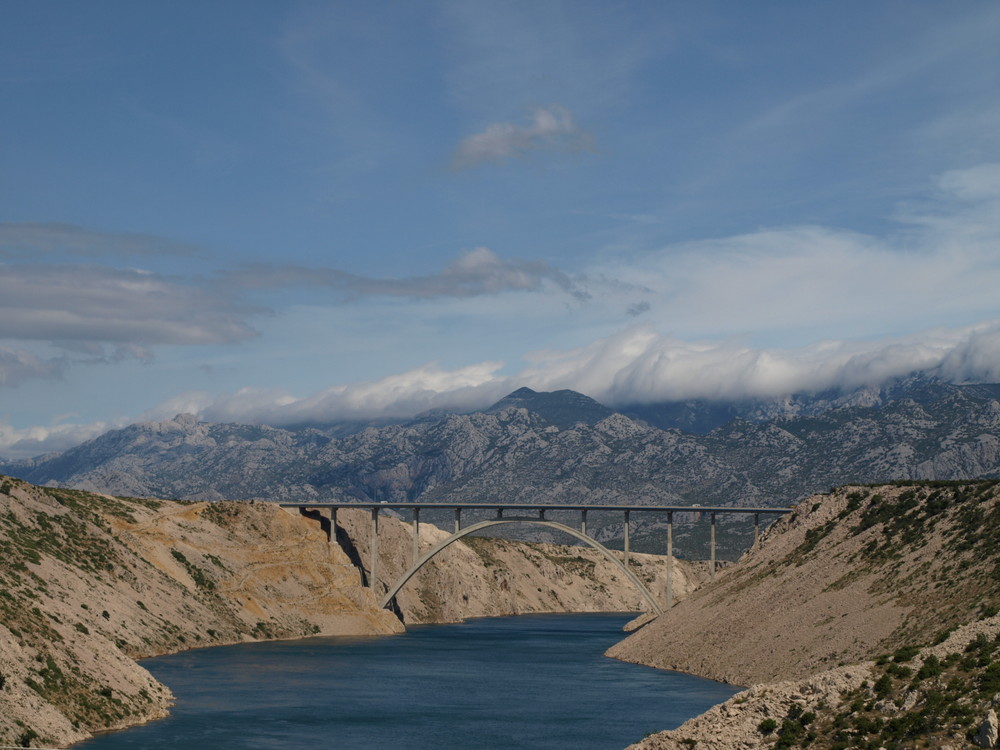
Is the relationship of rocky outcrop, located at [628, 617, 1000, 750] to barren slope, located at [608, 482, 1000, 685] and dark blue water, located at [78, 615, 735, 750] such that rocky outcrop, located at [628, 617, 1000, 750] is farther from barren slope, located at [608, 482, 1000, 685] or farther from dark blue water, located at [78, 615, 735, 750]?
barren slope, located at [608, 482, 1000, 685]

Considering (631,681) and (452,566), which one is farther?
(452,566)

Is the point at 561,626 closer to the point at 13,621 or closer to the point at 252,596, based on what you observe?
the point at 252,596

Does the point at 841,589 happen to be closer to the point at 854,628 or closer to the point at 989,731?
the point at 854,628

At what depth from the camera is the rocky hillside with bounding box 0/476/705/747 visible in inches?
2662

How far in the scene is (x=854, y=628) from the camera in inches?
3344

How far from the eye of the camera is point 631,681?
328 ft

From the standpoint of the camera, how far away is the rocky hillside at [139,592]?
222 feet

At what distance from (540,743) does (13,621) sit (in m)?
33.6

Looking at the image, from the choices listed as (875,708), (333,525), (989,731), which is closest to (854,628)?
(875,708)

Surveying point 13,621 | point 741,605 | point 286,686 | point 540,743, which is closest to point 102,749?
point 13,621

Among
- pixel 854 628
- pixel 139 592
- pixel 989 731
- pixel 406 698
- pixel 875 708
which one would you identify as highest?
pixel 139 592

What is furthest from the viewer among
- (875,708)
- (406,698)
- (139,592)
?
(139,592)

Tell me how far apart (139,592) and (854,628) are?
68.8m

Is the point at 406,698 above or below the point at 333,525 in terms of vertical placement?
below
